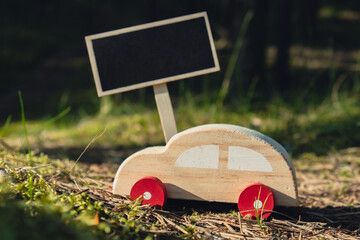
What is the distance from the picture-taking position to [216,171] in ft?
5.83

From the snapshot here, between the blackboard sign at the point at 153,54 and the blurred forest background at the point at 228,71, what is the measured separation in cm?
43

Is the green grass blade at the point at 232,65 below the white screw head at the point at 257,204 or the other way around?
the other way around

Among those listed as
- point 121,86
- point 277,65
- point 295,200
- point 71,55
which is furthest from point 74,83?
point 295,200

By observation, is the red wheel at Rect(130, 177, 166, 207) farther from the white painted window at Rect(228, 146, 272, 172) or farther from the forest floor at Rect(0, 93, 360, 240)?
Answer: the white painted window at Rect(228, 146, 272, 172)

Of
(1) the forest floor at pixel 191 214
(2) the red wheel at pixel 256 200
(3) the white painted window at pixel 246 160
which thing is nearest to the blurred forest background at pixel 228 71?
(1) the forest floor at pixel 191 214

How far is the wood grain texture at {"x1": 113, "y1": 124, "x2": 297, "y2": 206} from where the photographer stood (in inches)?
67.6

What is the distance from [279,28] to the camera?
Result: 5785 mm

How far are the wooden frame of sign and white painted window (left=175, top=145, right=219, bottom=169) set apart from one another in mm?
245

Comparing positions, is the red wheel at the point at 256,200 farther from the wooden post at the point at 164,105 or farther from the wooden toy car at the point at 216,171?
the wooden post at the point at 164,105

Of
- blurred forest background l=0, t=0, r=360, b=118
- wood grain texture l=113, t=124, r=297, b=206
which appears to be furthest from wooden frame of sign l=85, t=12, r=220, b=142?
blurred forest background l=0, t=0, r=360, b=118

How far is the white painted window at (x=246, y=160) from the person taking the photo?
68.2 inches

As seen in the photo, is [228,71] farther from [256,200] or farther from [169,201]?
[256,200]

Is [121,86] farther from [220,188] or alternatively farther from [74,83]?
[74,83]

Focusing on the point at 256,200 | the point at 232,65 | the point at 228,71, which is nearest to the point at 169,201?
the point at 256,200
